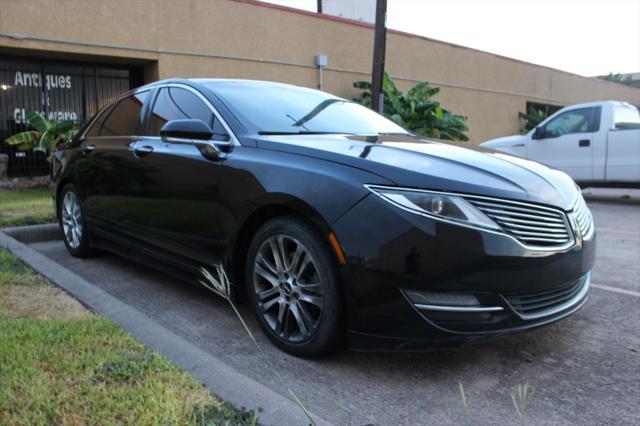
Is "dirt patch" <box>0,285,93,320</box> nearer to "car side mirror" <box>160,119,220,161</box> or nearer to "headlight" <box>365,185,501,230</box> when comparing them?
"car side mirror" <box>160,119,220,161</box>

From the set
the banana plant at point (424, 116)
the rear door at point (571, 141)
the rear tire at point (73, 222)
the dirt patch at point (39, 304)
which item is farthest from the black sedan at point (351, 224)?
the banana plant at point (424, 116)

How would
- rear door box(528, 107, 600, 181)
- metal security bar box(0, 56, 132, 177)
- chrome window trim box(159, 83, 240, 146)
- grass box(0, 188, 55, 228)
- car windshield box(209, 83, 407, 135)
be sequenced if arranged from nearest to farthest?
chrome window trim box(159, 83, 240, 146)
car windshield box(209, 83, 407, 135)
grass box(0, 188, 55, 228)
rear door box(528, 107, 600, 181)
metal security bar box(0, 56, 132, 177)

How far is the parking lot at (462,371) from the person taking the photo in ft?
8.32

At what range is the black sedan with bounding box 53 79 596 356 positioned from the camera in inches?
104

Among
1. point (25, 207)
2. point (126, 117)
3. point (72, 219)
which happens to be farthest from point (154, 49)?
point (126, 117)

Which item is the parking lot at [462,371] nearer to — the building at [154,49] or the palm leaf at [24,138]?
the palm leaf at [24,138]

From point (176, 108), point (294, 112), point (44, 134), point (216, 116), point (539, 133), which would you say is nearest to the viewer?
point (216, 116)

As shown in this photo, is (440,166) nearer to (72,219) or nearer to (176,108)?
(176,108)

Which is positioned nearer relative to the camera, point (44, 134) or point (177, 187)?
point (177, 187)

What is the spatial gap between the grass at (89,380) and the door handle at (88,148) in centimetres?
206

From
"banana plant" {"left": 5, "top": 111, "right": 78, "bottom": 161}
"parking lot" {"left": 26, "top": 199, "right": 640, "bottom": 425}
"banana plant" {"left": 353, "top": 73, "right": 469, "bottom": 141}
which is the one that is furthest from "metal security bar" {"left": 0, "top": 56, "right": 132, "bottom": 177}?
"parking lot" {"left": 26, "top": 199, "right": 640, "bottom": 425}

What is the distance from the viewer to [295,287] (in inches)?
119

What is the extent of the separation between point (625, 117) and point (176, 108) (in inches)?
367

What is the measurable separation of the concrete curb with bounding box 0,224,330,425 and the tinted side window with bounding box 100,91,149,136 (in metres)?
1.25
